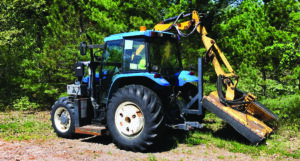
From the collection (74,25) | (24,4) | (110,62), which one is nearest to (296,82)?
(110,62)

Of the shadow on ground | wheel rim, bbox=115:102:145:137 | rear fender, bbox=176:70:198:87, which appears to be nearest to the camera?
wheel rim, bbox=115:102:145:137

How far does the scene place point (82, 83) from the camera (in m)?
7.48

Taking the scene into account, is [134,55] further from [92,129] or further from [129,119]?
[92,129]

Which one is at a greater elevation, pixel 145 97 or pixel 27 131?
pixel 145 97

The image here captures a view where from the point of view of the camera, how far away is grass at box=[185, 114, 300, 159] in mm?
5570

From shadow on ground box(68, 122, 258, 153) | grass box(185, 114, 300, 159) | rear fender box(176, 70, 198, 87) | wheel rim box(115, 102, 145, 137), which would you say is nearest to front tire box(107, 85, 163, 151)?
wheel rim box(115, 102, 145, 137)

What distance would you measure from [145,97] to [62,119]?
269 centimetres

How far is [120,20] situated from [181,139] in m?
6.24

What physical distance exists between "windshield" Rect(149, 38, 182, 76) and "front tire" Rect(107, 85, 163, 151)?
0.78m

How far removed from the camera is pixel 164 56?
21.7 feet

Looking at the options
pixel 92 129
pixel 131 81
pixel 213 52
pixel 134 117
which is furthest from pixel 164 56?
pixel 92 129

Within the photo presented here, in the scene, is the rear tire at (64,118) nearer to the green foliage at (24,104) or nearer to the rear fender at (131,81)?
the rear fender at (131,81)

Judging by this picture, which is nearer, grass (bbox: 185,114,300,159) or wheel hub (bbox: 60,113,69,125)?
grass (bbox: 185,114,300,159)

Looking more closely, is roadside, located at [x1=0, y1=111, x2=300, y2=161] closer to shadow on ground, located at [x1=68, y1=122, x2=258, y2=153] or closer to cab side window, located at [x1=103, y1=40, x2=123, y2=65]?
shadow on ground, located at [x1=68, y1=122, x2=258, y2=153]
